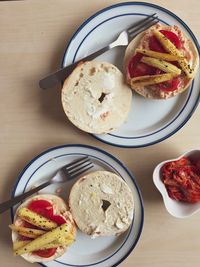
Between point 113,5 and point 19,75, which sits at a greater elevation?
point 113,5

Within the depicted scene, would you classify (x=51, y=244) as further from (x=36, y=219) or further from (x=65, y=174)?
(x=65, y=174)

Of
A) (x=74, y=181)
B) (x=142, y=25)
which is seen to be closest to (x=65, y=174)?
(x=74, y=181)

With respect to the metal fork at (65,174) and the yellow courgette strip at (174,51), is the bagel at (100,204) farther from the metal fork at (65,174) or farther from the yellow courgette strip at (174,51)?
the yellow courgette strip at (174,51)

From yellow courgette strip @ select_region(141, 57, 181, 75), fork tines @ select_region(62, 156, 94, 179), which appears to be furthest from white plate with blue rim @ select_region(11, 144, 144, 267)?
yellow courgette strip @ select_region(141, 57, 181, 75)

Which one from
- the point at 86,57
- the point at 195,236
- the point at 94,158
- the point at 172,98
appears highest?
the point at 86,57

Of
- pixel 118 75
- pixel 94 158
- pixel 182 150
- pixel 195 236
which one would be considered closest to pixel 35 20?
pixel 118 75

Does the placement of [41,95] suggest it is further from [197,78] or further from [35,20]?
[197,78]

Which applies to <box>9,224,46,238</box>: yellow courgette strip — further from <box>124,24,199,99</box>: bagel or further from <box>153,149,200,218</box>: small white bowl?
<box>124,24,199,99</box>: bagel
